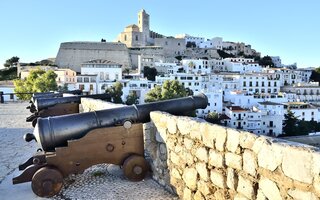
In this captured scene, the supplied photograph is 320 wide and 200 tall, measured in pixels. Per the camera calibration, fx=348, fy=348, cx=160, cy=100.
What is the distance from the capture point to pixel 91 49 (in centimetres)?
7850

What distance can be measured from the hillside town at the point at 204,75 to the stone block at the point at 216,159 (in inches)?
1210

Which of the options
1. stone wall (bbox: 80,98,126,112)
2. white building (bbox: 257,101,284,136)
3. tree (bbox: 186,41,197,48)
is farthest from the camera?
tree (bbox: 186,41,197,48)

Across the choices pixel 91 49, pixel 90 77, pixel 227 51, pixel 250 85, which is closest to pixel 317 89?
pixel 250 85

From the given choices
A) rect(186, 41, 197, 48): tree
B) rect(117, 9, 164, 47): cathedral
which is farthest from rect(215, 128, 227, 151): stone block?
rect(186, 41, 197, 48): tree

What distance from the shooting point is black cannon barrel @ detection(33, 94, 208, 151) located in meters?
3.93

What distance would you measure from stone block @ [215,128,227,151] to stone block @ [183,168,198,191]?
0.55 metres

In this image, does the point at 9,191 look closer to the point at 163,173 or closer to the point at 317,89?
the point at 163,173

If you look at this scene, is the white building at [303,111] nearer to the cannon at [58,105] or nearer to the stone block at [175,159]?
the cannon at [58,105]

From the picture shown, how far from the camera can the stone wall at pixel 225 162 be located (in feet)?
7.19

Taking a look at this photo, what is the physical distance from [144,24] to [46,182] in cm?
9329

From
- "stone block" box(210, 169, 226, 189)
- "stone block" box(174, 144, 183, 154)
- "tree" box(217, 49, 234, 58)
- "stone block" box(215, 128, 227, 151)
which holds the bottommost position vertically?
"stone block" box(210, 169, 226, 189)

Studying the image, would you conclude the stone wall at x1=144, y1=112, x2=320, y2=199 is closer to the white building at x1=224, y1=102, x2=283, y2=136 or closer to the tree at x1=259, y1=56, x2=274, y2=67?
the white building at x1=224, y1=102, x2=283, y2=136

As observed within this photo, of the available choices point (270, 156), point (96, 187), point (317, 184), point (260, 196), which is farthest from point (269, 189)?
point (96, 187)

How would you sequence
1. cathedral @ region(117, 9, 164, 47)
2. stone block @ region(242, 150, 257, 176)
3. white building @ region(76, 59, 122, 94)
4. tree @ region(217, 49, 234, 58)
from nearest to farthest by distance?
1. stone block @ region(242, 150, 257, 176)
2. white building @ region(76, 59, 122, 94)
3. cathedral @ region(117, 9, 164, 47)
4. tree @ region(217, 49, 234, 58)
